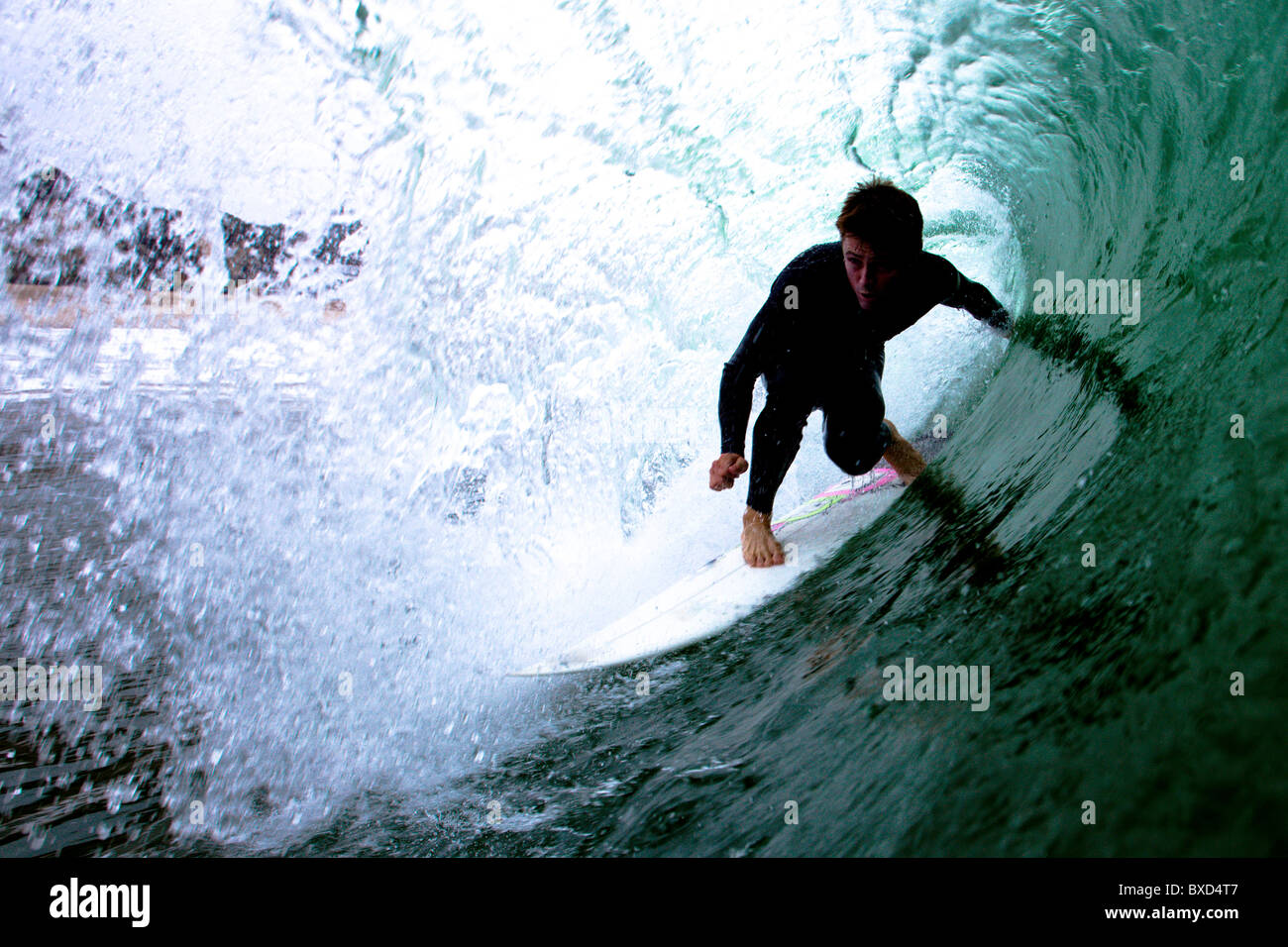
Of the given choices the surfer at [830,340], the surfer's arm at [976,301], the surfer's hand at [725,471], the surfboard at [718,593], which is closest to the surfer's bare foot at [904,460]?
the surfboard at [718,593]

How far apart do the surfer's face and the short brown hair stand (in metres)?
0.02

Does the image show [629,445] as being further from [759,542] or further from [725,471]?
[725,471]

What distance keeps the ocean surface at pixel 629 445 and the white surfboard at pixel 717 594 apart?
0.10 m

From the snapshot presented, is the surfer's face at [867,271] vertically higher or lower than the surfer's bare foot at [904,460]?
higher

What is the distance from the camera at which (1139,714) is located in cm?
94

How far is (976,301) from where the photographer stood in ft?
8.16

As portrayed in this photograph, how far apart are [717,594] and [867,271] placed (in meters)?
1.09

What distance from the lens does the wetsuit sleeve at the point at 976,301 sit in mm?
2422

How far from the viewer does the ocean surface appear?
1.19 metres

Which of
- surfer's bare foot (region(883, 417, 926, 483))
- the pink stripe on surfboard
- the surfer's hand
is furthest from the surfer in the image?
the pink stripe on surfboard

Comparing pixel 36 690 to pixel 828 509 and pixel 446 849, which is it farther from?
pixel 828 509

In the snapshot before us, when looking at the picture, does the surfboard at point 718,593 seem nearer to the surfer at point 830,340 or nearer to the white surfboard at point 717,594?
the white surfboard at point 717,594
